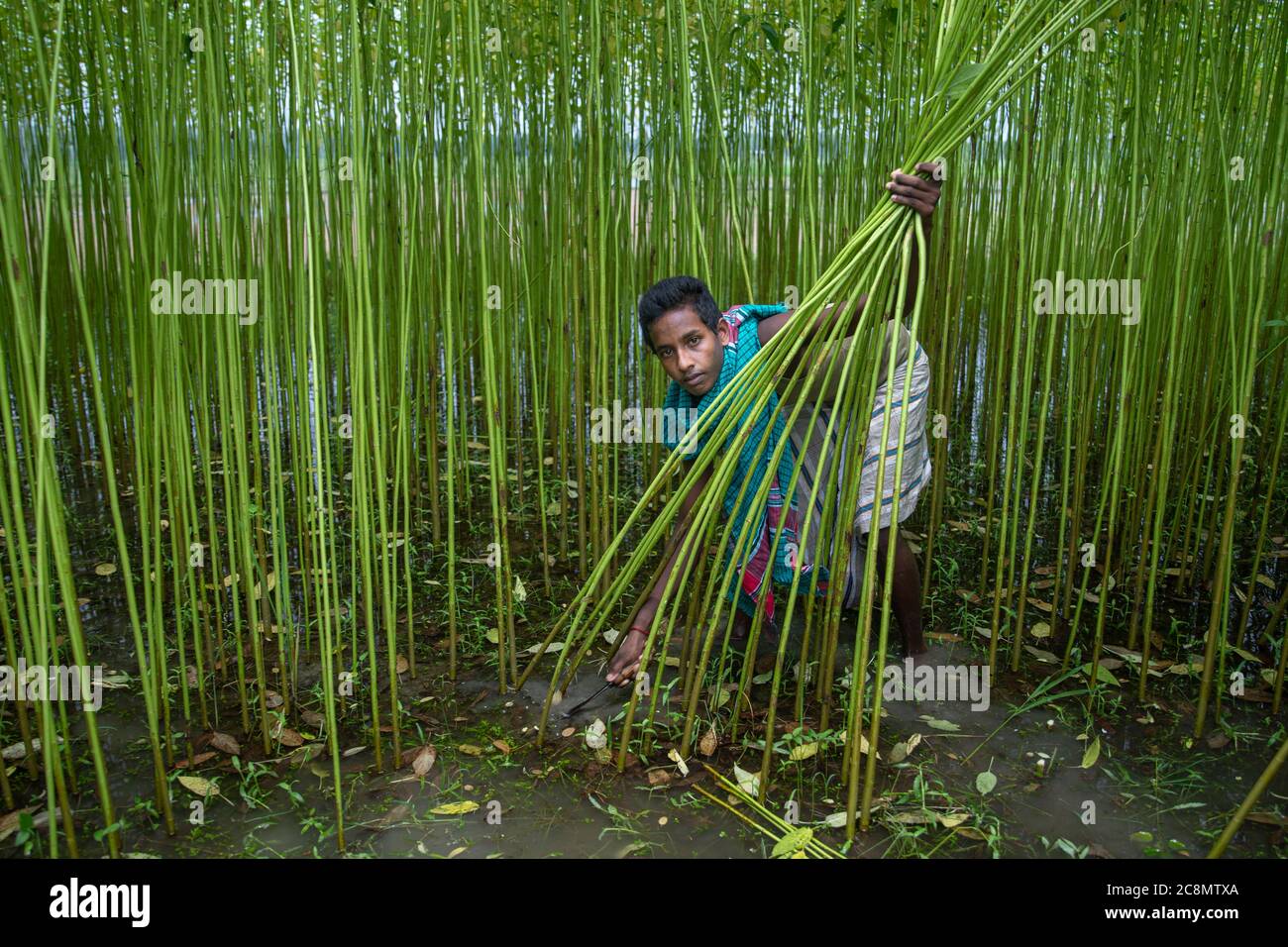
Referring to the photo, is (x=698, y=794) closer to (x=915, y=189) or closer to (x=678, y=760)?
(x=678, y=760)

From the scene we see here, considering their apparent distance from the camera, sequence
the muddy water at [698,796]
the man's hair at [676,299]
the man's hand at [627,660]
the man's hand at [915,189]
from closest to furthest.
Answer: the man's hand at [915,189] → the muddy water at [698,796] → the man's hair at [676,299] → the man's hand at [627,660]

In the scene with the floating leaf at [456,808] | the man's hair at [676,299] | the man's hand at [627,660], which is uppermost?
the man's hair at [676,299]

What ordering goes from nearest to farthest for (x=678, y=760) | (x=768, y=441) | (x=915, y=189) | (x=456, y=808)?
1. (x=915, y=189)
2. (x=456, y=808)
3. (x=678, y=760)
4. (x=768, y=441)

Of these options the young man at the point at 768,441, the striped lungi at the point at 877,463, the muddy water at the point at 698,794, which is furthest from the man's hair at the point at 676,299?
the muddy water at the point at 698,794

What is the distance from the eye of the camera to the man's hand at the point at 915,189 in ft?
3.99

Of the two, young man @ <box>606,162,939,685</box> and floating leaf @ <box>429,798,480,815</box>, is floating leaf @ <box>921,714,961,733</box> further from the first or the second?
floating leaf @ <box>429,798,480,815</box>

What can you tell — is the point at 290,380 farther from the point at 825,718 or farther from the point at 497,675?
the point at 825,718

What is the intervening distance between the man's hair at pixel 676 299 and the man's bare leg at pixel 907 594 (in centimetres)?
57

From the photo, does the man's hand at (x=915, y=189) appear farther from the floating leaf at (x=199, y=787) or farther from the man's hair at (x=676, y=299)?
the floating leaf at (x=199, y=787)

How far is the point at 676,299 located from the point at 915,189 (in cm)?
49

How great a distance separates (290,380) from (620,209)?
920 mm

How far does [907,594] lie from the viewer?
1.76 m

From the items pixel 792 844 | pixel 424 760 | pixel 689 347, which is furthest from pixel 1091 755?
pixel 424 760
